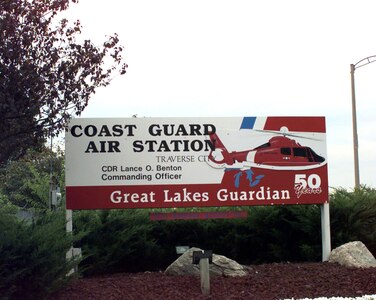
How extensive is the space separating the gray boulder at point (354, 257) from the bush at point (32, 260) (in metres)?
4.71

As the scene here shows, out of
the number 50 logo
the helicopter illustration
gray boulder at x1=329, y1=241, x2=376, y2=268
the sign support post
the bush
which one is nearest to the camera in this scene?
the bush

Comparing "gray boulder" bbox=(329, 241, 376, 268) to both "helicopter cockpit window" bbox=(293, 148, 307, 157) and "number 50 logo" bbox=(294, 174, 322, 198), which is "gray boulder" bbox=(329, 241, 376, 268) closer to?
"number 50 logo" bbox=(294, 174, 322, 198)

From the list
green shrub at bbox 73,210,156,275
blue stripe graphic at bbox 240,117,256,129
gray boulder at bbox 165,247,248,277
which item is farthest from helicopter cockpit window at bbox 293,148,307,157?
green shrub at bbox 73,210,156,275

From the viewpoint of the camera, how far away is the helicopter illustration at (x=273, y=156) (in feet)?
34.9

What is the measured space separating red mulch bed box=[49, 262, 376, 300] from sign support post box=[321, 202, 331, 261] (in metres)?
1.15

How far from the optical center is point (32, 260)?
7.38 m

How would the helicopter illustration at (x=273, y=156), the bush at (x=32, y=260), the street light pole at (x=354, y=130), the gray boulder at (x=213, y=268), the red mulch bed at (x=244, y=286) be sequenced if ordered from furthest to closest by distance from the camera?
the street light pole at (x=354, y=130)
the helicopter illustration at (x=273, y=156)
the gray boulder at (x=213, y=268)
the red mulch bed at (x=244, y=286)
the bush at (x=32, y=260)

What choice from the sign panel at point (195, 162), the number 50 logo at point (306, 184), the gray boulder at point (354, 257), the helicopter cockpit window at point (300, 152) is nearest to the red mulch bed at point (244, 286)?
the gray boulder at point (354, 257)

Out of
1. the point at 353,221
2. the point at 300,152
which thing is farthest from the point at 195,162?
the point at 353,221

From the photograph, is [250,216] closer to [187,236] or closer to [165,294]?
[187,236]

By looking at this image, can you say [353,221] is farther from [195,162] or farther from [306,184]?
[195,162]

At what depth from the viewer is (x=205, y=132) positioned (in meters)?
10.6

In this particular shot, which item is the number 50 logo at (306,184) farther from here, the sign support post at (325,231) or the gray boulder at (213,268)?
the gray boulder at (213,268)

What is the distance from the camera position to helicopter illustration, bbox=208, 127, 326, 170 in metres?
10.6
